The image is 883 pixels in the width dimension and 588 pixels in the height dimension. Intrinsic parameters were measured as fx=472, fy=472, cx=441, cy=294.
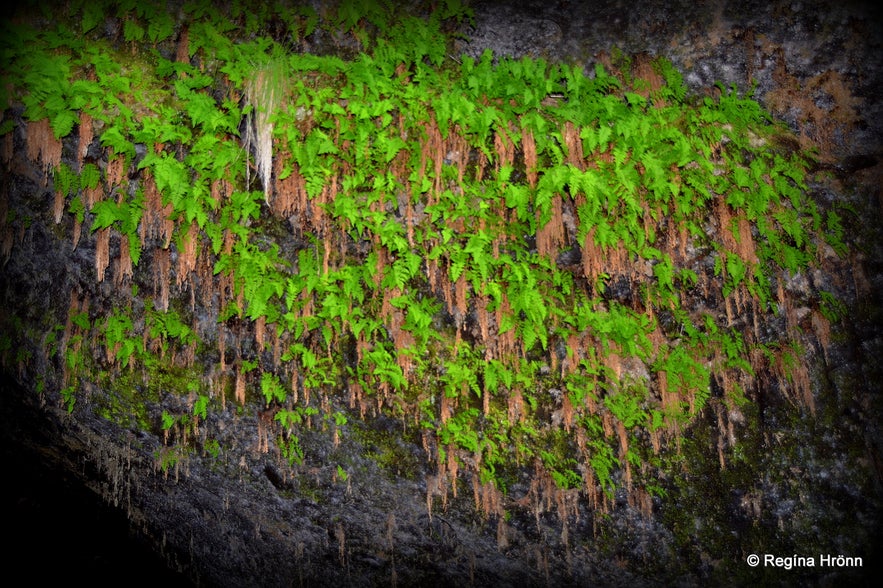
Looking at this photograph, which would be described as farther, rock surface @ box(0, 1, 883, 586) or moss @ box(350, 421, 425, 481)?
moss @ box(350, 421, 425, 481)

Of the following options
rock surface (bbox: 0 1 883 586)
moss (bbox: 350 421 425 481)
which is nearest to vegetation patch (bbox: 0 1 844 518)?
rock surface (bbox: 0 1 883 586)

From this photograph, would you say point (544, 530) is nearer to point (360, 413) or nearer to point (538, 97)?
point (360, 413)

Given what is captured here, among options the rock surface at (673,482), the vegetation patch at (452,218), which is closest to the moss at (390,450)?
the rock surface at (673,482)

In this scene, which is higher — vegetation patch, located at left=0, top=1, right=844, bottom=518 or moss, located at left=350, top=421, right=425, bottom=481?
vegetation patch, located at left=0, top=1, right=844, bottom=518

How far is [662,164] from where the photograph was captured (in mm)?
5449

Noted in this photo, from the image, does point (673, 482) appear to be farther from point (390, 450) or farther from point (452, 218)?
point (452, 218)

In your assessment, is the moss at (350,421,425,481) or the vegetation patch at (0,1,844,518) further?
the moss at (350,421,425,481)

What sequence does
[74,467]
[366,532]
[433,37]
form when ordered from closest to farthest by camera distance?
[433,37]
[366,532]
[74,467]

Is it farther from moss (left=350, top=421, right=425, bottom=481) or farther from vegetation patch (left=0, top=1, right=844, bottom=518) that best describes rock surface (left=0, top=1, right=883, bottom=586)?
vegetation patch (left=0, top=1, right=844, bottom=518)

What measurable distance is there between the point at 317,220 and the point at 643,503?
5.18 m

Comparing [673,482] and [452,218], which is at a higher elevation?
[452,218]

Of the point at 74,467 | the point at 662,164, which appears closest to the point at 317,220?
the point at 662,164

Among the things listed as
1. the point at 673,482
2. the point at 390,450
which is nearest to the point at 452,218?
the point at 390,450

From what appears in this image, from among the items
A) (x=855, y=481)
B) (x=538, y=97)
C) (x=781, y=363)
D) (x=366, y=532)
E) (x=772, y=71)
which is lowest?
(x=366, y=532)
